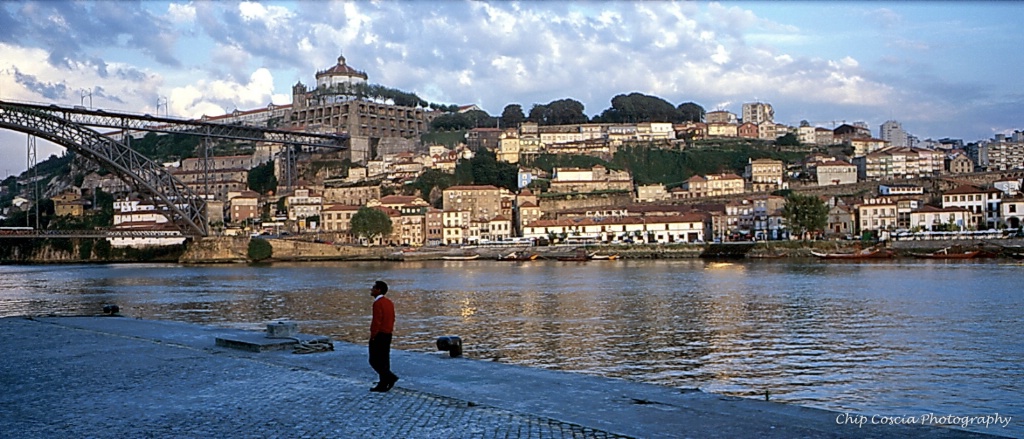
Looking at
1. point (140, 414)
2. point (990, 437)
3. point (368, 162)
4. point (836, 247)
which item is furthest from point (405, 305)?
point (368, 162)

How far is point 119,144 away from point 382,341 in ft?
185

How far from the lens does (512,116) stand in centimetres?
9894

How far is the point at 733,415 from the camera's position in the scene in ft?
19.3

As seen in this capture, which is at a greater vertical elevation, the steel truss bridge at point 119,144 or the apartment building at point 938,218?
the steel truss bridge at point 119,144

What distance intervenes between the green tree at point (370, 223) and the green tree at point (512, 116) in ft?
114

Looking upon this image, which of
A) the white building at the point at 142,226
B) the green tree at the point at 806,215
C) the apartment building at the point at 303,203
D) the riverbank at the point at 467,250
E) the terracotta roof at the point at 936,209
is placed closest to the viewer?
the riverbank at the point at 467,250

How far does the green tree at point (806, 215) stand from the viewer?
184ft

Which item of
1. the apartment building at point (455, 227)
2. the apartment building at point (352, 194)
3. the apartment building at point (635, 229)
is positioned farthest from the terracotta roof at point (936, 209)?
the apartment building at point (352, 194)

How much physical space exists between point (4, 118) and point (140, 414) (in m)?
48.8

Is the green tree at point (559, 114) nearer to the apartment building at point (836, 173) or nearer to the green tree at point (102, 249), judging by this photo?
the apartment building at point (836, 173)

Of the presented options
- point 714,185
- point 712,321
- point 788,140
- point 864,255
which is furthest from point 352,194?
point 712,321

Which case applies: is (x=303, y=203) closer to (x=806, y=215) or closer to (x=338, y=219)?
(x=338, y=219)

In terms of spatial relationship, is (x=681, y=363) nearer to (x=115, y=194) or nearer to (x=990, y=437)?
(x=990, y=437)

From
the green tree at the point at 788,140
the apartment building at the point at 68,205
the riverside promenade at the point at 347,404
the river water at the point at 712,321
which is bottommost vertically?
the river water at the point at 712,321
